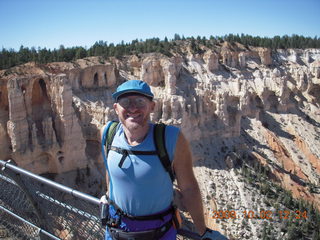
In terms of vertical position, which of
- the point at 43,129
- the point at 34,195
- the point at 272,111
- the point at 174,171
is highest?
the point at 174,171

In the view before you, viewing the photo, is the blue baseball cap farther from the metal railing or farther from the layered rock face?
the layered rock face

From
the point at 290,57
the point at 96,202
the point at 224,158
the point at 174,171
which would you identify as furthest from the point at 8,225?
the point at 290,57

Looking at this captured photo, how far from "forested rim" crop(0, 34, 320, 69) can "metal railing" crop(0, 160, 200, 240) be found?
19775mm

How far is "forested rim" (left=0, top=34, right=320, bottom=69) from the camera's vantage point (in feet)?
86.5

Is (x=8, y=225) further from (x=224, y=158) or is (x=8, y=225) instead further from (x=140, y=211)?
(x=224, y=158)

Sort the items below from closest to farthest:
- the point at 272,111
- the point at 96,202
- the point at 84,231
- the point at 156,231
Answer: the point at 156,231 → the point at 96,202 → the point at 84,231 → the point at 272,111

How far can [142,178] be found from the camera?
108 inches

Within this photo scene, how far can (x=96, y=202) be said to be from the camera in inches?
127

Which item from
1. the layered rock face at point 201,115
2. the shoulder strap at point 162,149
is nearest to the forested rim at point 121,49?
the layered rock face at point 201,115

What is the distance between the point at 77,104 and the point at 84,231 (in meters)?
18.9

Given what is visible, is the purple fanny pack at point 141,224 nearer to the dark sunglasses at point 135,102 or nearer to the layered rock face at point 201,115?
the dark sunglasses at point 135,102

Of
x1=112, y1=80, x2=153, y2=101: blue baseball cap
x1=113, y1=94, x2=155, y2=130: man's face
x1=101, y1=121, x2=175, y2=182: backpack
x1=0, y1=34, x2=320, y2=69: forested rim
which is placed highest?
x1=0, y1=34, x2=320, y2=69: forested rim
